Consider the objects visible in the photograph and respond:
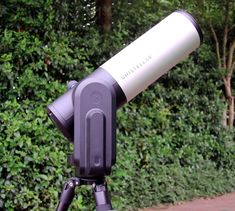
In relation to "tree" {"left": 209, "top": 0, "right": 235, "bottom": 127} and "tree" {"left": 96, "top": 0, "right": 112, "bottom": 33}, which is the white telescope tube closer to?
"tree" {"left": 96, "top": 0, "right": 112, "bottom": 33}

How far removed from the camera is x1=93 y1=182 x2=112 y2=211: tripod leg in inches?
79.0

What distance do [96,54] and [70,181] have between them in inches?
244

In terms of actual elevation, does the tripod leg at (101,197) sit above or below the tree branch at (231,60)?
below

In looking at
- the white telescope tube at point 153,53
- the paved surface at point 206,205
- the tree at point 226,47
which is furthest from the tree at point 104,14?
the white telescope tube at point 153,53

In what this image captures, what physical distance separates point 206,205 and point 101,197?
6992mm

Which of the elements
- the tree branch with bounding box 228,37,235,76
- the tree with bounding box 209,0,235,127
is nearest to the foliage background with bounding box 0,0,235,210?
the tree with bounding box 209,0,235,127

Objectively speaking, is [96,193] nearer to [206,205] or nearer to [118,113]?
[118,113]

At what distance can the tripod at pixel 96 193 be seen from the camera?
2021mm

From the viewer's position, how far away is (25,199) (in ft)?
19.5

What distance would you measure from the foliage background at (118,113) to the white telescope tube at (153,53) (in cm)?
389

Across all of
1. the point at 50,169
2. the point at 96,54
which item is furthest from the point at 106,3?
the point at 50,169

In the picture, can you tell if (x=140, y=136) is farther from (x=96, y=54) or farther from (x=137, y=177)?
(x=96, y=54)

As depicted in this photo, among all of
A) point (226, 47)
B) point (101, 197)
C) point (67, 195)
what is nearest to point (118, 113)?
point (226, 47)

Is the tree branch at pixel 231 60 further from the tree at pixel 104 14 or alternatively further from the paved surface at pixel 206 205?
the tree at pixel 104 14
